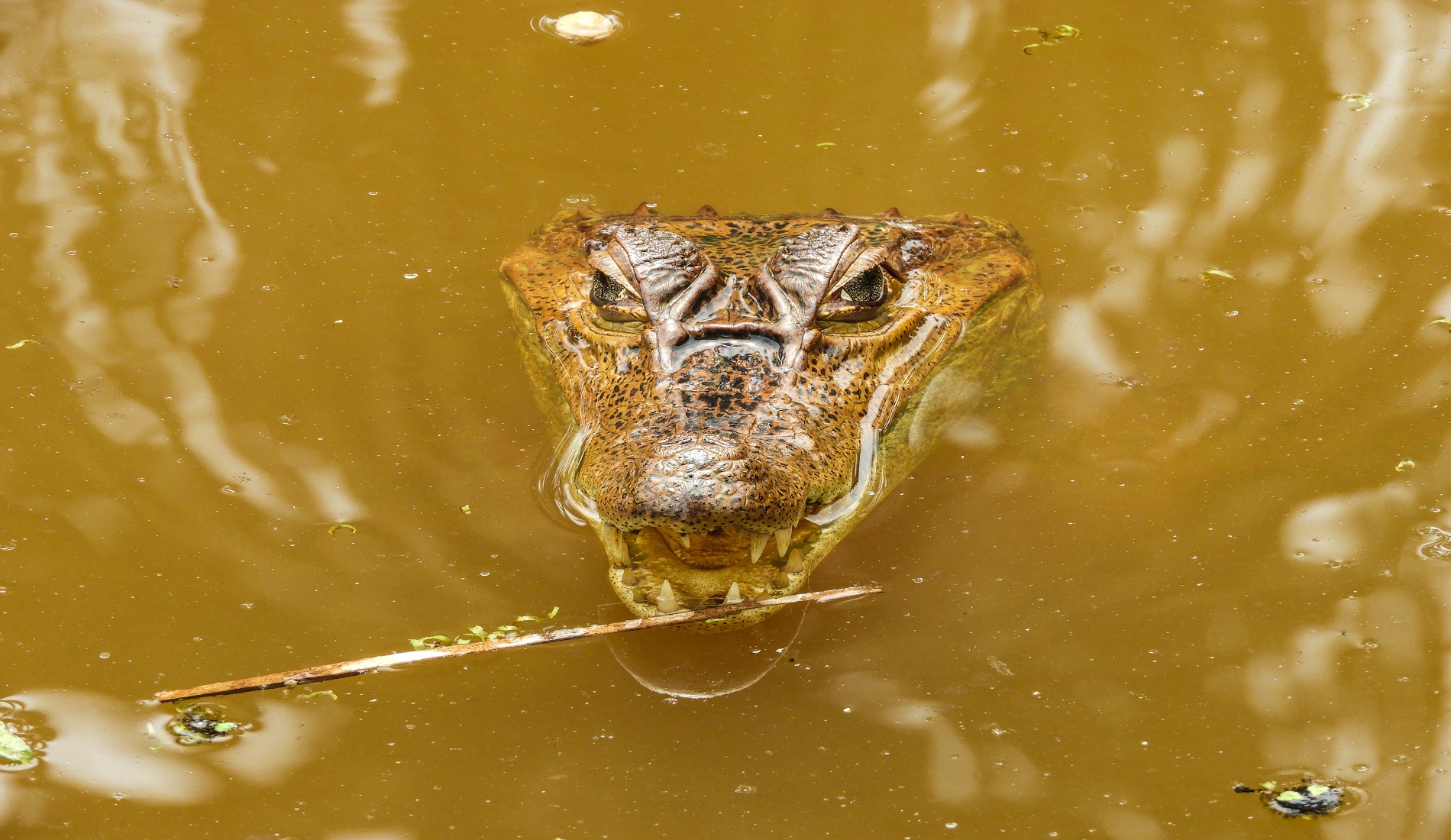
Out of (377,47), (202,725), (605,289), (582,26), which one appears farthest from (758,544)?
(377,47)

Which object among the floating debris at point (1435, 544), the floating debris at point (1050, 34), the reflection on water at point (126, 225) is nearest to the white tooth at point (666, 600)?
the reflection on water at point (126, 225)

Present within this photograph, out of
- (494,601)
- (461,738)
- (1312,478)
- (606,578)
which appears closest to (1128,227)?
(1312,478)

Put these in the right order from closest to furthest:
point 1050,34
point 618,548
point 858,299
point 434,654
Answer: point 434,654 → point 618,548 → point 858,299 → point 1050,34

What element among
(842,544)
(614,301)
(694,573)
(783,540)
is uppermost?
(614,301)

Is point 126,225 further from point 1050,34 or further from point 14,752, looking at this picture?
point 1050,34

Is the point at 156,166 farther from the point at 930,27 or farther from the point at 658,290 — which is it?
the point at 930,27

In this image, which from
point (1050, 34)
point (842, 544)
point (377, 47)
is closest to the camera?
point (842, 544)

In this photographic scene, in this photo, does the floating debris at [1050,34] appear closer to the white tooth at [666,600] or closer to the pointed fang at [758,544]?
the pointed fang at [758,544]

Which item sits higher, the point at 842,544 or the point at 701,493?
the point at 701,493
